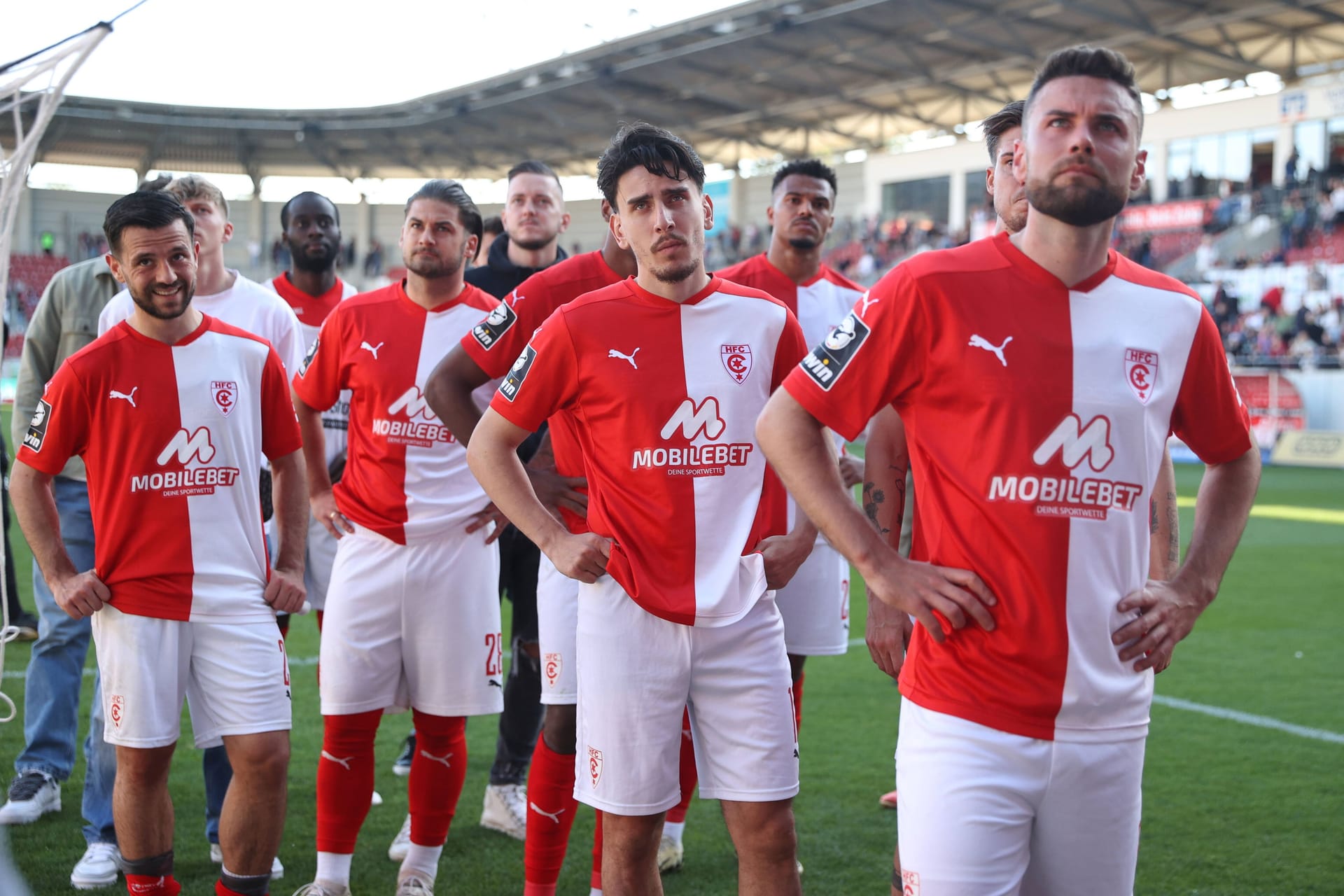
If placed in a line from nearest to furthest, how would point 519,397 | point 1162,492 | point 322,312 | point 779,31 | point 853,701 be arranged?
point 1162,492, point 519,397, point 322,312, point 853,701, point 779,31

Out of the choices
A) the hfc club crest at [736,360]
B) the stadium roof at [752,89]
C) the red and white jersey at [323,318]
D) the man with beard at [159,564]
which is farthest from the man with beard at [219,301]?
the stadium roof at [752,89]

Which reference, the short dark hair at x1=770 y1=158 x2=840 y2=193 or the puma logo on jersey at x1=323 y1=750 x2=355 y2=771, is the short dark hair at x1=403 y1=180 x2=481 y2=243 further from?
the puma logo on jersey at x1=323 y1=750 x2=355 y2=771

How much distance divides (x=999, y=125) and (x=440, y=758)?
2653 mm

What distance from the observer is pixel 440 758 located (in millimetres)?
4234

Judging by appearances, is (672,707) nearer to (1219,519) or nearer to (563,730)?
(563,730)

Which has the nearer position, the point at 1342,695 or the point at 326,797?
the point at 326,797

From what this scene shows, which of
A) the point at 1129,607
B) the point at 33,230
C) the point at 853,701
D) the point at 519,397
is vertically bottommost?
the point at 853,701

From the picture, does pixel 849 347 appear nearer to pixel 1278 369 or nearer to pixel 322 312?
pixel 322 312

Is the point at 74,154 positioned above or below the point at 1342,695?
above

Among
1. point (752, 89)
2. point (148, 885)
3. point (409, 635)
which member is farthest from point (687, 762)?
point (752, 89)

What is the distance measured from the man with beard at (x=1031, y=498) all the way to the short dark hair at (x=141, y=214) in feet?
7.15

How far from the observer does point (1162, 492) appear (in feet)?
9.70

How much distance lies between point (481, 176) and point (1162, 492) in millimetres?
46934

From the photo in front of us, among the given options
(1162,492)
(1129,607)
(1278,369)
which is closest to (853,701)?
(1162,492)
